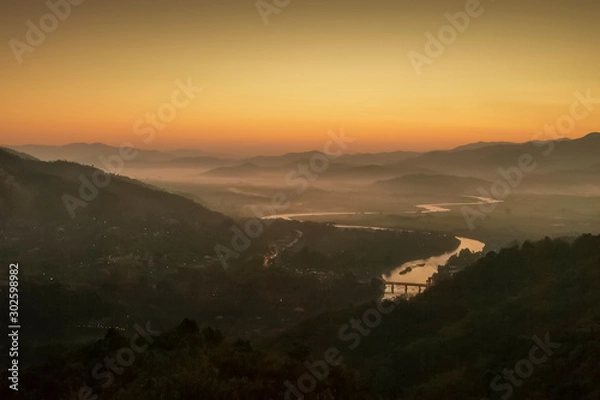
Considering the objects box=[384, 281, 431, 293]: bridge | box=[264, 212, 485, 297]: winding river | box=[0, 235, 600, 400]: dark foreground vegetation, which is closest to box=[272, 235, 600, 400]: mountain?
box=[0, 235, 600, 400]: dark foreground vegetation

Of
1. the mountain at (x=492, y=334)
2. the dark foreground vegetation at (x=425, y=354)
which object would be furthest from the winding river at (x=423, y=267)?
the dark foreground vegetation at (x=425, y=354)

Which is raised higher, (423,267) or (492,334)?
(492,334)

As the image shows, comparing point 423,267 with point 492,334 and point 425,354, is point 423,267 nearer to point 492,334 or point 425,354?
point 492,334

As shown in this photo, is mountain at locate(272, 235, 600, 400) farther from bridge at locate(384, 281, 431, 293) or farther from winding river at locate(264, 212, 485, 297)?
winding river at locate(264, 212, 485, 297)

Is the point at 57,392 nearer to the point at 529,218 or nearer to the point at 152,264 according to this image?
the point at 152,264

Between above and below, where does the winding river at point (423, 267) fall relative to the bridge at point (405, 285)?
above

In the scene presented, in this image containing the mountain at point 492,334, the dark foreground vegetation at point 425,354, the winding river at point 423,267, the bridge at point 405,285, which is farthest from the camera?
the winding river at point 423,267

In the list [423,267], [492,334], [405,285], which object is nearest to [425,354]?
[492,334]

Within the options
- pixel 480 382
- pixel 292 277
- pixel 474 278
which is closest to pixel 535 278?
pixel 474 278

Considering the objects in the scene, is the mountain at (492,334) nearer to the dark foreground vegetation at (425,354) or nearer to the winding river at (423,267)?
the dark foreground vegetation at (425,354)

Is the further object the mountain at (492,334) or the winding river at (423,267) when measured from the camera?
the winding river at (423,267)

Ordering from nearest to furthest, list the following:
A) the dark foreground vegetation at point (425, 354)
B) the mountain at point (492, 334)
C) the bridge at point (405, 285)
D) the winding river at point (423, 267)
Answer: the dark foreground vegetation at point (425, 354) < the mountain at point (492, 334) < the bridge at point (405, 285) < the winding river at point (423, 267)
